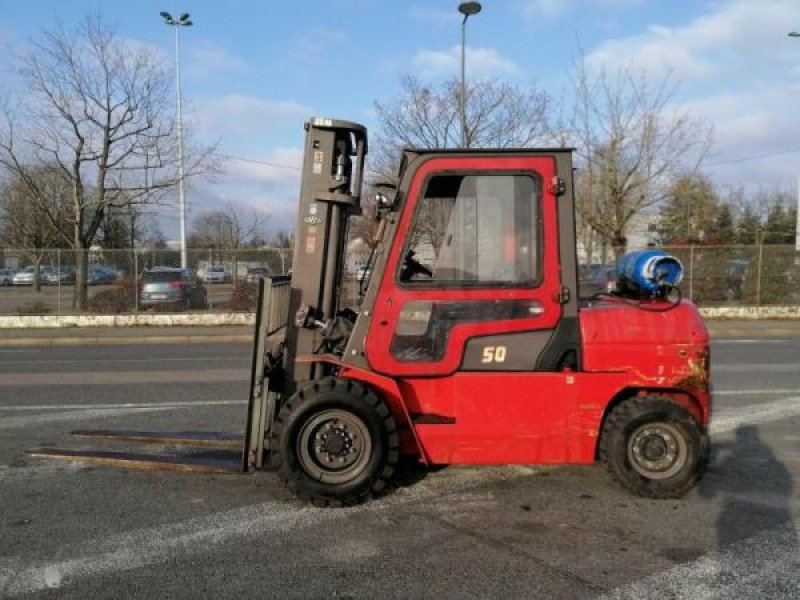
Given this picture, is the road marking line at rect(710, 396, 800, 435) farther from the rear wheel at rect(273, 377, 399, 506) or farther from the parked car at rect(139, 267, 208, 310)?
the parked car at rect(139, 267, 208, 310)

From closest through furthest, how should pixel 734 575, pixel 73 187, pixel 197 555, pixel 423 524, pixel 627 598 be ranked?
pixel 627 598, pixel 734 575, pixel 197 555, pixel 423 524, pixel 73 187

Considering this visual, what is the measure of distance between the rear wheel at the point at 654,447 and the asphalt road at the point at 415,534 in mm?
146

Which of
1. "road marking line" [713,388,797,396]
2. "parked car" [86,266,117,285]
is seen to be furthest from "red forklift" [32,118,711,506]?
"parked car" [86,266,117,285]

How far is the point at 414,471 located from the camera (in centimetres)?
494

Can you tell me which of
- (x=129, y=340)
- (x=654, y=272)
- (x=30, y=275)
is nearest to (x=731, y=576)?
(x=654, y=272)

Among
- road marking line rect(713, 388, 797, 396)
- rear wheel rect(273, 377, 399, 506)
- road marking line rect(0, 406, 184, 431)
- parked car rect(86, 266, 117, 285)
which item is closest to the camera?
rear wheel rect(273, 377, 399, 506)

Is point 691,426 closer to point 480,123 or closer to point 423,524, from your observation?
point 423,524

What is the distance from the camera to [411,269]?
443cm

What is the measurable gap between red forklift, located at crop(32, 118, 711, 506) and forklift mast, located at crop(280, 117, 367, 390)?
0.58ft

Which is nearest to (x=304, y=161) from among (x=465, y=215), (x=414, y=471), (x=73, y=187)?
(x=465, y=215)

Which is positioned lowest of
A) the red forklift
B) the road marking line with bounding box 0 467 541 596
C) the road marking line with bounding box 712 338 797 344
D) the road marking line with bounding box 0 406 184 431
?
the road marking line with bounding box 0 467 541 596

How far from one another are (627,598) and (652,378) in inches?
67.8

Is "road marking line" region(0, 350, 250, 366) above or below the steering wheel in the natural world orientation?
below

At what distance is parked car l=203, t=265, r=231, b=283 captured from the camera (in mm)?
18781
